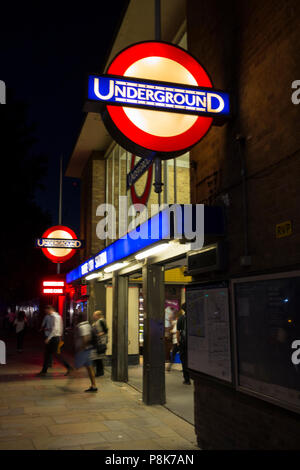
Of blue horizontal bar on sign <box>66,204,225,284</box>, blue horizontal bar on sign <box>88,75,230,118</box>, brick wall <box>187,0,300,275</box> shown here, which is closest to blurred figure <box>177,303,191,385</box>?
blue horizontal bar on sign <box>66,204,225,284</box>

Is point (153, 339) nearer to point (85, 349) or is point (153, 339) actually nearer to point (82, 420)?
point (85, 349)

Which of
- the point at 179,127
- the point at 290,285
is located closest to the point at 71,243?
the point at 179,127

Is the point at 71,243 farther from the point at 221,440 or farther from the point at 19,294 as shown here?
the point at 19,294

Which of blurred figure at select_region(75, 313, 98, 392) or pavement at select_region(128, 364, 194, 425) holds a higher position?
blurred figure at select_region(75, 313, 98, 392)

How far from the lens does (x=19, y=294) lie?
3969cm

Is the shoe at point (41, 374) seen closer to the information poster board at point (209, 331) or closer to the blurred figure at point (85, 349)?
the blurred figure at point (85, 349)

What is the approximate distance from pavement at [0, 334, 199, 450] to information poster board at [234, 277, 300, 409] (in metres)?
1.94

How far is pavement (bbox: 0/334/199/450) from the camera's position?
5.85 meters

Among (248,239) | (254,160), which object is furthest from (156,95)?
(248,239)

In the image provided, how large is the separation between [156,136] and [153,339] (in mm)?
4656

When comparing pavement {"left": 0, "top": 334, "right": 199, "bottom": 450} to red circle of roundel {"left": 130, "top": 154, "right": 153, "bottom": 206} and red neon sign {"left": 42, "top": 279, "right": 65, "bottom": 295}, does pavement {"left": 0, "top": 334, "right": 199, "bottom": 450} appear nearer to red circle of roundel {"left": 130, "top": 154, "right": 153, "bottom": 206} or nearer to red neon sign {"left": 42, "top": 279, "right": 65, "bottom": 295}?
red circle of roundel {"left": 130, "top": 154, "right": 153, "bottom": 206}

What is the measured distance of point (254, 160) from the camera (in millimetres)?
4926

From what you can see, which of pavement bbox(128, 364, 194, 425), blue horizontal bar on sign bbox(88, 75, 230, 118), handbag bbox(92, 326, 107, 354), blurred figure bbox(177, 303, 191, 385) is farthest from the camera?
blurred figure bbox(177, 303, 191, 385)

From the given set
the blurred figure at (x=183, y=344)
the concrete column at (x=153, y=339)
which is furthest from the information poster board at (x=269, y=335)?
the blurred figure at (x=183, y=344)
